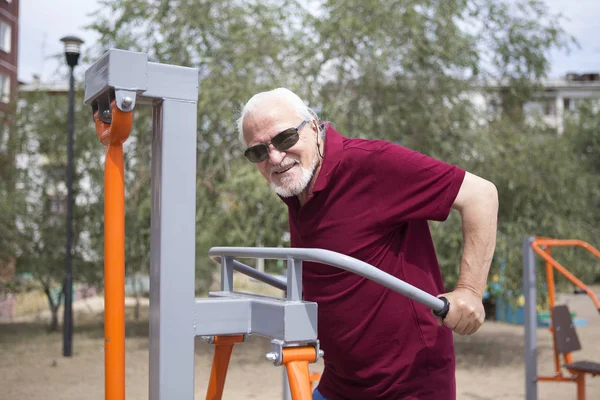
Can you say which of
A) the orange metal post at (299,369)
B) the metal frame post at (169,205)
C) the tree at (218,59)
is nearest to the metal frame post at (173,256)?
the metal frame post at (169,205)

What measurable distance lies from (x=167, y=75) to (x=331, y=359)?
3.19 ft

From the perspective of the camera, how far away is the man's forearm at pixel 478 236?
1856 mm

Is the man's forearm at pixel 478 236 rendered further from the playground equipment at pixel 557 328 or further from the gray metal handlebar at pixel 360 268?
the playground equipment at pixel 557 328

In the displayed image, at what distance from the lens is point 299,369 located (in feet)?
4.93

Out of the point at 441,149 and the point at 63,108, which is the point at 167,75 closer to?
the point at 441,149

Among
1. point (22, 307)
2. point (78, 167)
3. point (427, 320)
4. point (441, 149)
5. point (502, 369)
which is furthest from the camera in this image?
point (22, 307)

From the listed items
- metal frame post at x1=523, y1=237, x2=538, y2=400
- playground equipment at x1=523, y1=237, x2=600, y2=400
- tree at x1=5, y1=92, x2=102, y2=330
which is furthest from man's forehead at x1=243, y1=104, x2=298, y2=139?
tree at x1=5, y1=92, x2=102, y2=330

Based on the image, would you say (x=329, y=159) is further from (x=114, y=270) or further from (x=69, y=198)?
(x=69, y=198)

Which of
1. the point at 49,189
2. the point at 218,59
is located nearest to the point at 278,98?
the point at 218,59

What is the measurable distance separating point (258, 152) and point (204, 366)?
728cm

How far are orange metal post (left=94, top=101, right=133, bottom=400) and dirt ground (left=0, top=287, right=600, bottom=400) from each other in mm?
5428

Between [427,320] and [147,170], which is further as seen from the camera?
[147,170]

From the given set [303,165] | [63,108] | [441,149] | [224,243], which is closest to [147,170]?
[224,243]

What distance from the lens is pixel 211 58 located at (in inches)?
340
